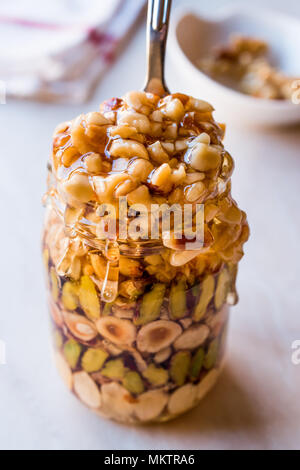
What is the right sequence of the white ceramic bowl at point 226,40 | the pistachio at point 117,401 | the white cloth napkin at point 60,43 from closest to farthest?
the pistachio at point 117,401, the white ceramic bowl at point 226,40, the white cloth napkin at point 60,43

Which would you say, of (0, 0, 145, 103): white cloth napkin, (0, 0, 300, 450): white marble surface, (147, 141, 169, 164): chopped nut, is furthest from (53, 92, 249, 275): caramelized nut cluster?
(0, 0, 145, 103): white cloth napkin

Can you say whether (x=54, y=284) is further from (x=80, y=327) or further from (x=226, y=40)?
(x=226, y=40)

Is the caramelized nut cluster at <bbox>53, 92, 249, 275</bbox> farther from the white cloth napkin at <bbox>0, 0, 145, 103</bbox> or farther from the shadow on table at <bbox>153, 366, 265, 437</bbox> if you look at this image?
the white cloth napkin at <bbox>0, 0, 145, 103</bbox>

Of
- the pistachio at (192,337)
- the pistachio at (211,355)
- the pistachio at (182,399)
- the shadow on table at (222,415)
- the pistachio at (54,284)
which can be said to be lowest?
the shadow on table at (222,415)

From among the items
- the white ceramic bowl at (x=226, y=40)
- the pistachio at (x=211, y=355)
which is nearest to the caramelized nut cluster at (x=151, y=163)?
the pistachio at (x=211, y=355)

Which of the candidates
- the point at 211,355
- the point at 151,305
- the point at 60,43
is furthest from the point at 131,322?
the point at 60,43

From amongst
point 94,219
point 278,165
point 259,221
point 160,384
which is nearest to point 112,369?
point 160,384

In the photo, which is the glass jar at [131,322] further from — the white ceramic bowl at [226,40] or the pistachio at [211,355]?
the white ceramic bowl at [226,40]
